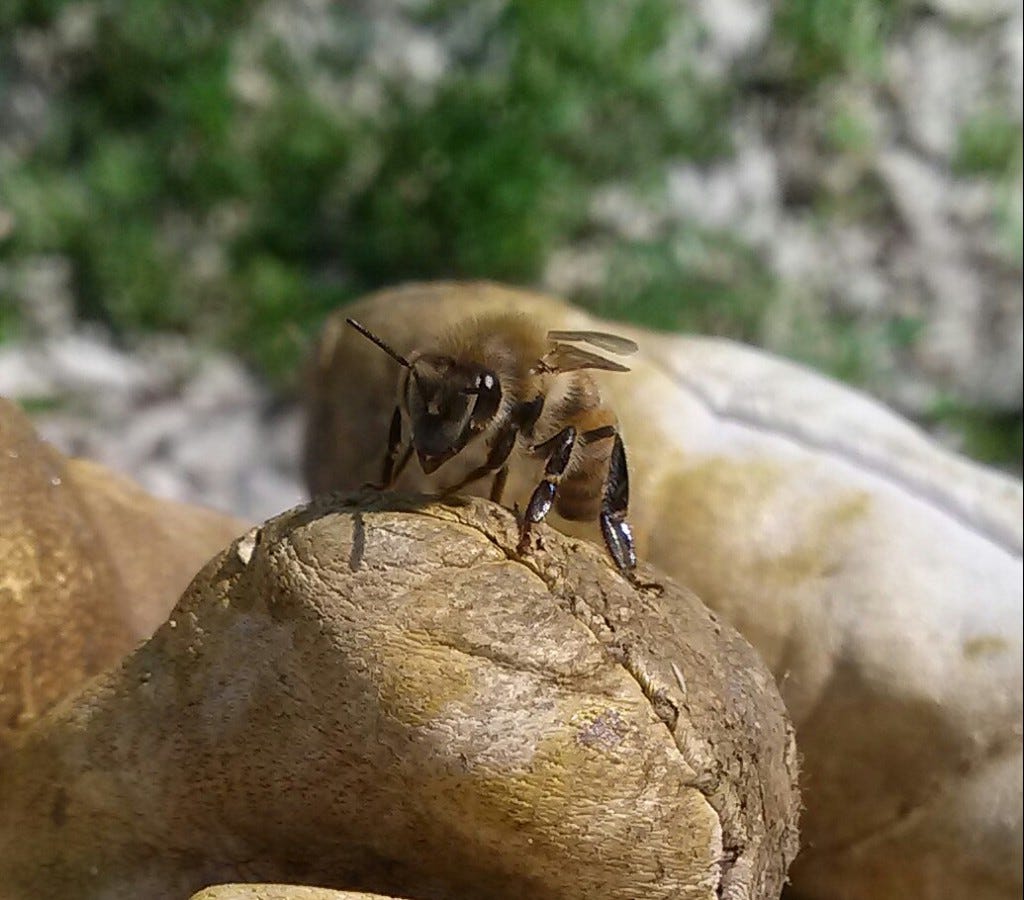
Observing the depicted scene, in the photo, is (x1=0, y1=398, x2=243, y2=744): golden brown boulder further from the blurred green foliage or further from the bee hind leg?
the blurred green foliage

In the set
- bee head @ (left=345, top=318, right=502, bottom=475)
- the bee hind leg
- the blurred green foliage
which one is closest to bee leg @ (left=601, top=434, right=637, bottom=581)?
the bee hind leg

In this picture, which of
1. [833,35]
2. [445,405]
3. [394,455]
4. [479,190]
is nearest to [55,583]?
[394,455]

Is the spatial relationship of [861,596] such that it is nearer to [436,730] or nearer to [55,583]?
[436,730]

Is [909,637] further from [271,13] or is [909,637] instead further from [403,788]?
[271,13]

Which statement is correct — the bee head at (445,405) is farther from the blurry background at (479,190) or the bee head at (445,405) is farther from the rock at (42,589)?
the blurry background at (479,190)

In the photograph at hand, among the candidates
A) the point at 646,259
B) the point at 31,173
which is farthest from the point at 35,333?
the point at 646,259

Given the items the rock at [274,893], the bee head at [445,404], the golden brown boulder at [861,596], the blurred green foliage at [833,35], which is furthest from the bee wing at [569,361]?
the blurred green foliage at [833,35]
